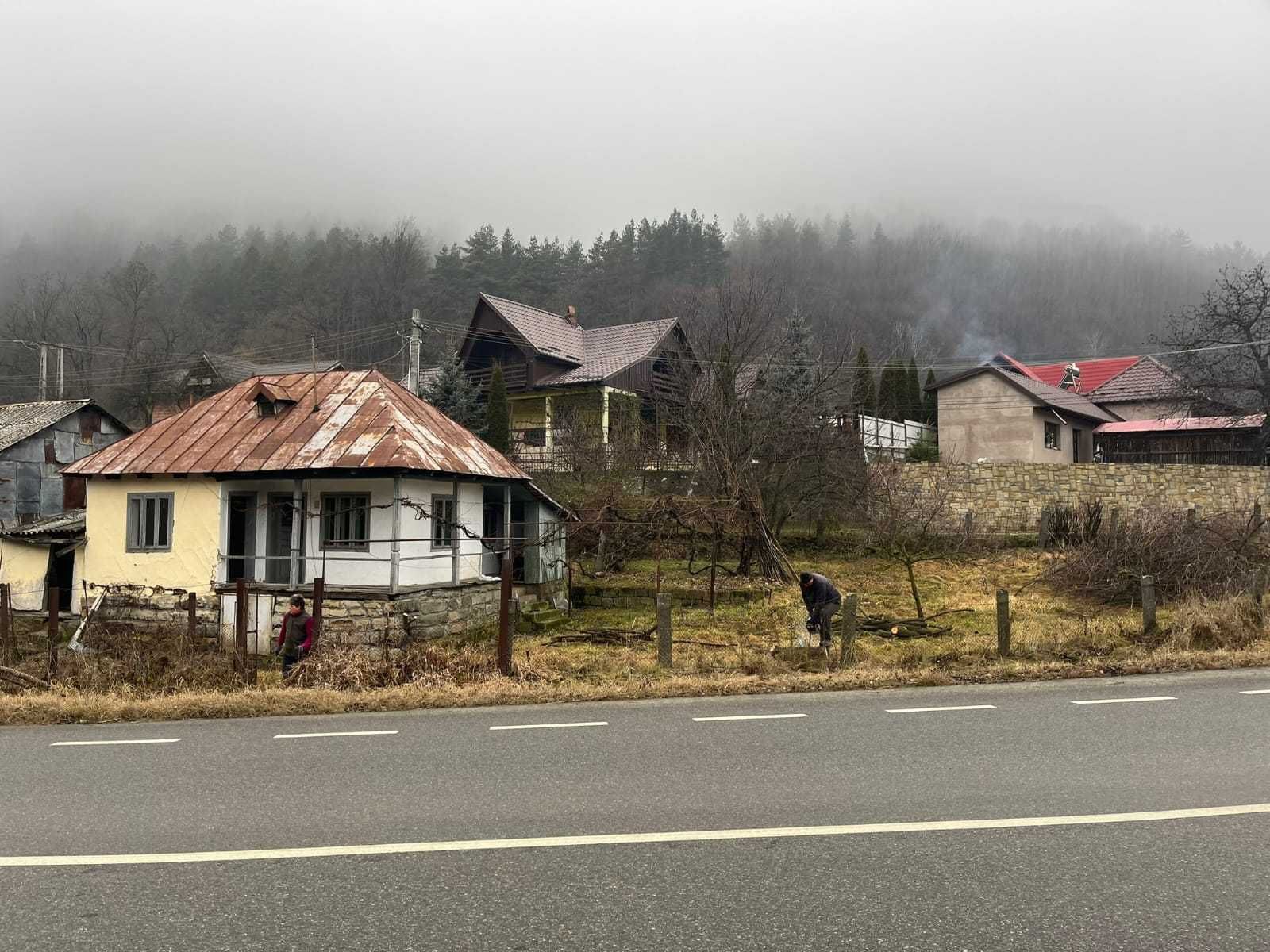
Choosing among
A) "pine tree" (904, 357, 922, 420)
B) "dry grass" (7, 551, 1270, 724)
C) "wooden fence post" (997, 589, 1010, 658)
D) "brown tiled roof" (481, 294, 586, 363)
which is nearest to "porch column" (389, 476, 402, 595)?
"dry grass" (7, 551, 1270, 724)

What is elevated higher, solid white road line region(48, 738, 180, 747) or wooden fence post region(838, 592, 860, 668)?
wooden fence post region(838, 592, 860, 668)

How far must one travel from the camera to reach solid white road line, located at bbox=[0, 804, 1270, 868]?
512 centimetres

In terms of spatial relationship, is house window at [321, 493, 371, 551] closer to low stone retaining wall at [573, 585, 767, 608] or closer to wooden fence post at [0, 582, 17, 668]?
wooden fence post at [0, 582, 17, 668]

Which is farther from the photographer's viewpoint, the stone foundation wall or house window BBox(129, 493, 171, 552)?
the stone foundation wall

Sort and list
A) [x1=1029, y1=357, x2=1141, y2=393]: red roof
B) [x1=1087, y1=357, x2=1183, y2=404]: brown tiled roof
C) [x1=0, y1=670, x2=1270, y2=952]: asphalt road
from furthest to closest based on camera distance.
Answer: [x1=1029, y1=357, x2=1141, y2=393]: red roof → [x1=1087, y1=357, x2=1183, y2=404]: brown tiled roof → [x1=0, y1=670, x2=1270, y2=952]: asphalt road

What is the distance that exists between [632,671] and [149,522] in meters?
12.7

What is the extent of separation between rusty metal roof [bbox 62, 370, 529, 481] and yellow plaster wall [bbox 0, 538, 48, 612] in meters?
3.29

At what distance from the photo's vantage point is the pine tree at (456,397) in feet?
125

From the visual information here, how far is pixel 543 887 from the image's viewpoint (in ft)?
15.1

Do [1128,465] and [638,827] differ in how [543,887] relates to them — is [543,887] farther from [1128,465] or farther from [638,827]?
[1128,465]

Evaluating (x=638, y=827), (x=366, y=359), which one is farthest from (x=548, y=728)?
(x=366, y=359)

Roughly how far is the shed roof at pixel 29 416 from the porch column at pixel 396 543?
60.4ft

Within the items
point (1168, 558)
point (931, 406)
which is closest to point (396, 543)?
point (1168, 558)

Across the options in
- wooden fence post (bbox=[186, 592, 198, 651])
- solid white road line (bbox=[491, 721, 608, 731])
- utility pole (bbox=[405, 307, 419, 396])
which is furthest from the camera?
utility pole (bbox=[405, 307, 419, 396])
